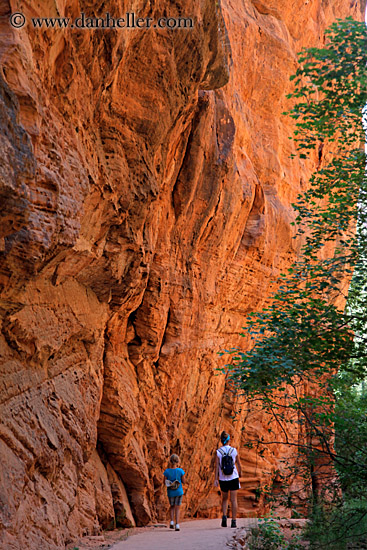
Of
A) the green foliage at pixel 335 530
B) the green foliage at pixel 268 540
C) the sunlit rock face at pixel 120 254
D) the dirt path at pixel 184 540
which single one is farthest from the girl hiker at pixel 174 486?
the green foliage at pixel 335 530

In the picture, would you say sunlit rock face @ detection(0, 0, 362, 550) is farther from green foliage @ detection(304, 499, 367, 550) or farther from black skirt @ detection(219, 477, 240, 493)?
green foliage @ detection(304, 499, 367, 550)

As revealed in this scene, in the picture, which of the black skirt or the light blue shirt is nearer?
the black skirt

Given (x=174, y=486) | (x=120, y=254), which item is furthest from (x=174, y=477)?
(x=120, y=254)

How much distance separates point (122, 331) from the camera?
11828mm

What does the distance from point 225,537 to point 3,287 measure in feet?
15.8

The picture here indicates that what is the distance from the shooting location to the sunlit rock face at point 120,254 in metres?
6.23

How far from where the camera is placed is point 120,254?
9.70 metres

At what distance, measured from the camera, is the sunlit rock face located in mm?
6230

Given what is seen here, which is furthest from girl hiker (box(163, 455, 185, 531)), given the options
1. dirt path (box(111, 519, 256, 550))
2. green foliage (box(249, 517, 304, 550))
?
green foliage (box(249, 517, 304, 550))

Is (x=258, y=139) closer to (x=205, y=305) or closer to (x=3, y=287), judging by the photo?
(x=205, y=305)

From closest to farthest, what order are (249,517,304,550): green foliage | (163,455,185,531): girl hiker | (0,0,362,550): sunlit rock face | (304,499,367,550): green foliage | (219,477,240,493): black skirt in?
(0,0,362,550): sunlit rock face, (249,517,304,550): green foliage, (304,499,367,550): green foliage, (219,477,240,493): black skirt, (163,455,185,531): girl hiker

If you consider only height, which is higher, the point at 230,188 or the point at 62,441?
the point at 230,188

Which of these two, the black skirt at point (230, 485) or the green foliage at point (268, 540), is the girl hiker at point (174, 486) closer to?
the black skirt at point (230, 485)

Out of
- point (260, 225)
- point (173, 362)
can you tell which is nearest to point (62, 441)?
point (173, 362)
